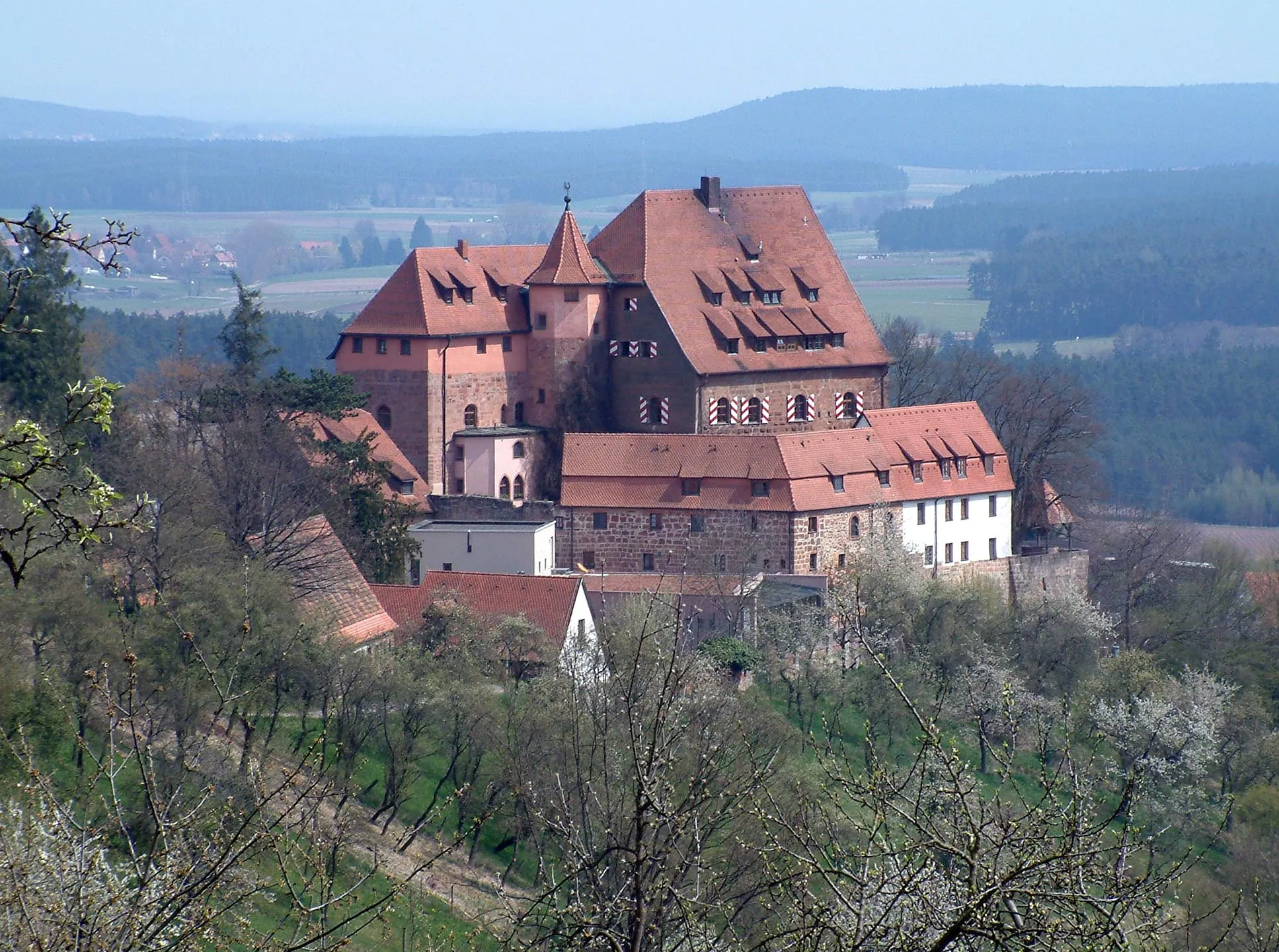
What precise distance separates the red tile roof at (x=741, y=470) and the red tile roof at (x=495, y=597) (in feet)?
17.3

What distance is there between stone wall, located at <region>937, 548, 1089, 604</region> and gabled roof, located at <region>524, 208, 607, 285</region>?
9.92 m

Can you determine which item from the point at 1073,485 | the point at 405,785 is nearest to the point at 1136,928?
the point at 405,785

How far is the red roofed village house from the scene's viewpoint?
53562 mm

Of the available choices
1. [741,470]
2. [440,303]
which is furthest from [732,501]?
[440,303]

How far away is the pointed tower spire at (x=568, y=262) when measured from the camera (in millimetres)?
54500

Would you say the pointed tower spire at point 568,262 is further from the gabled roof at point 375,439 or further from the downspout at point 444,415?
the gabled roof at point 375,439

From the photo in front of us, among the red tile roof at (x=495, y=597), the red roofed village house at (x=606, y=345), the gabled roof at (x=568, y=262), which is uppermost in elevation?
the gabled roof at (x=568, y=262)

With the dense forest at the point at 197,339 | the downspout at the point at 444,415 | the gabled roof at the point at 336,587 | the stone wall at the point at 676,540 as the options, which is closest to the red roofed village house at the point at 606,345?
the downspout at the point at 444,415

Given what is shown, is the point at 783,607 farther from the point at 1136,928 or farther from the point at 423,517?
the point at 1136,928

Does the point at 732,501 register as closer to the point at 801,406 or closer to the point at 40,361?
the point at 801,406

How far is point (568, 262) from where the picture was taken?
54719mm

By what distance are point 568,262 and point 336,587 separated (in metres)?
13.8

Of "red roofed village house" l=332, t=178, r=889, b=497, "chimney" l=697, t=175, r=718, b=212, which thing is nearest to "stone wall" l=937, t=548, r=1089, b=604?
"red roofed village house" l=332, t=178, r=889, b=497

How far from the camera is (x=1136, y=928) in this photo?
36.6 ft
